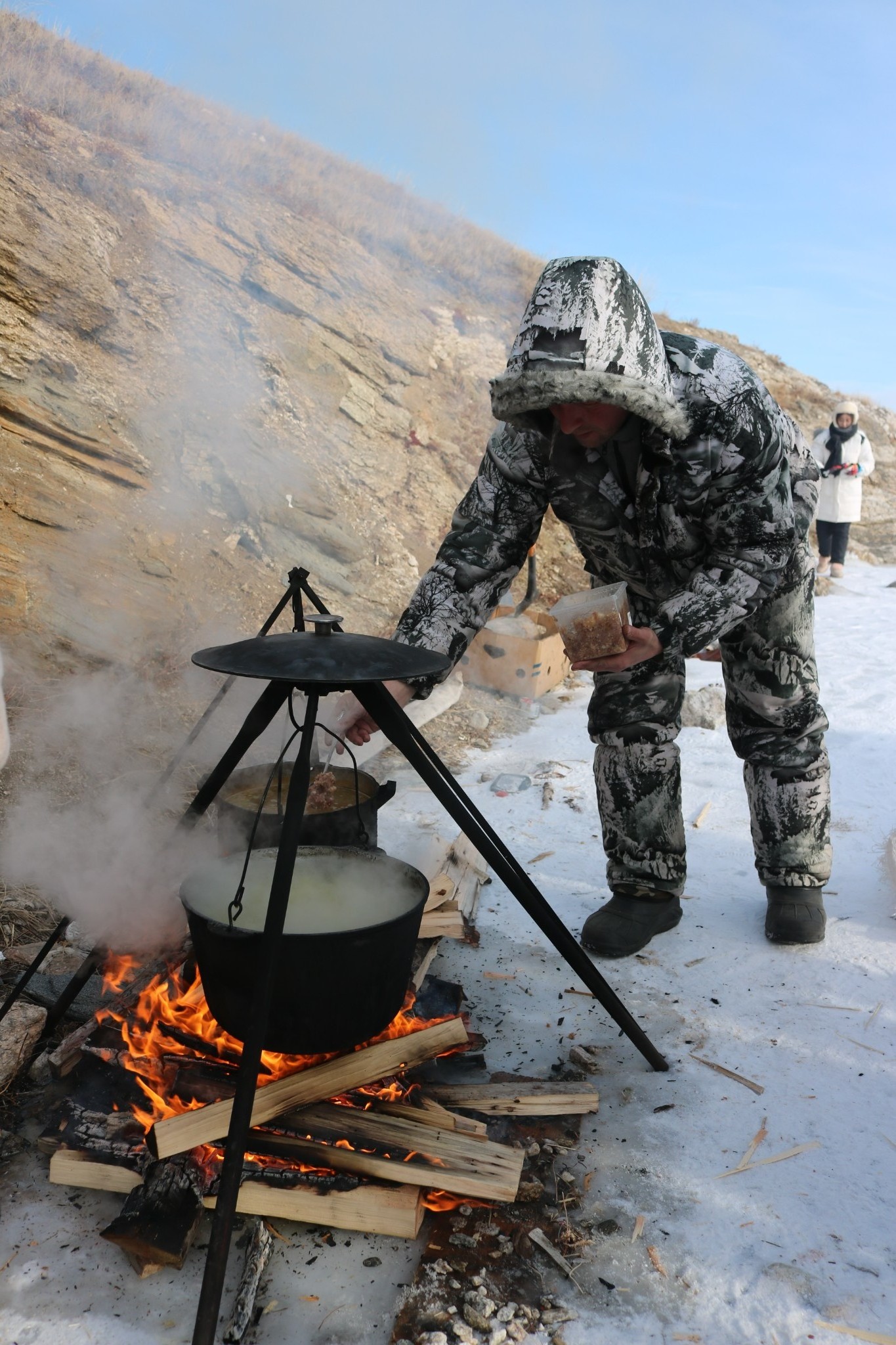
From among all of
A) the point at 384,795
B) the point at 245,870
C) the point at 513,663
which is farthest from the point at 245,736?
the point at 513,663

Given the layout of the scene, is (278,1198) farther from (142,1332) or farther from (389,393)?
(389,393)

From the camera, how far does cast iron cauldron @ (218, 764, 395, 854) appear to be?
119 inches

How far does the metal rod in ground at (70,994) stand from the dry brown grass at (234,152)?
788cm

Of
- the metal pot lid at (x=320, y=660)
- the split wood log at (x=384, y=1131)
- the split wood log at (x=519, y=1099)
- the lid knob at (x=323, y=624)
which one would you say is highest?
the lid knob at (x=323, y=624)

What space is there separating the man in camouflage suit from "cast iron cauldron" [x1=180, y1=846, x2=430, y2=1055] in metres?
0.55

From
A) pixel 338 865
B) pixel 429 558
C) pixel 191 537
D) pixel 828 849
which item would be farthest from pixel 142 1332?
pixel 429 558

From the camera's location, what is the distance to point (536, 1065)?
2.73 meters

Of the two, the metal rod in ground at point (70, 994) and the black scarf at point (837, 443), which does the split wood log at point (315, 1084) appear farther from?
the black scarf at point (837, 443)

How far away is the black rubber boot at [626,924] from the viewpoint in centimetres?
338

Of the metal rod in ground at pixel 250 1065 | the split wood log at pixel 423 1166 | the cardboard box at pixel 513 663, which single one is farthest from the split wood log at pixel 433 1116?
the cardboard box at pixel 513 663

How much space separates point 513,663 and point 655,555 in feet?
13.2

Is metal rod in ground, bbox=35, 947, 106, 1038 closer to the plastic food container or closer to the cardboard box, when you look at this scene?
the plastic food container

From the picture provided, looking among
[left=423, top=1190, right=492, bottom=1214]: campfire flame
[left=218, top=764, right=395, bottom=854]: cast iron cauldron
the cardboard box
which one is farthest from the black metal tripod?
the cardboard box

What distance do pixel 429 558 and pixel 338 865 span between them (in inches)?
255
